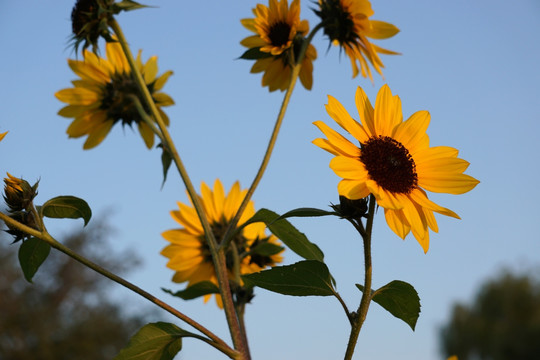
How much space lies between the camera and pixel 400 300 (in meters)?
0.92

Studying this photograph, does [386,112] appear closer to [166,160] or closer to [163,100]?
[166,160]

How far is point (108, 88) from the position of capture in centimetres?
154

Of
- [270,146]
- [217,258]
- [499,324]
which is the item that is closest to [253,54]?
[270,146]

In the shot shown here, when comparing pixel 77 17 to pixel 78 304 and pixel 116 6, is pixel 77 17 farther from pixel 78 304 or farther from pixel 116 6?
pixel 78 304

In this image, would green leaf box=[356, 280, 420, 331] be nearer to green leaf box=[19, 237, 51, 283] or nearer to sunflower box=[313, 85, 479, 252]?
sunflower box=[313, 85, 479, 252]

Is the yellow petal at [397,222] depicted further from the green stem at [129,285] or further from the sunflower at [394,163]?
the green stem at [129,285]

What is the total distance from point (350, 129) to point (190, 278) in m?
0.77

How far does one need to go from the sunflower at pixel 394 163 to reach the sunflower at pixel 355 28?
0.50 meters

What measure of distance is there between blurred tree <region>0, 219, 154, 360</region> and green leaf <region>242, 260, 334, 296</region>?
1398 cm

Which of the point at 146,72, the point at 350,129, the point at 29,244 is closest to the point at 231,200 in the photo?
the point at 146,72

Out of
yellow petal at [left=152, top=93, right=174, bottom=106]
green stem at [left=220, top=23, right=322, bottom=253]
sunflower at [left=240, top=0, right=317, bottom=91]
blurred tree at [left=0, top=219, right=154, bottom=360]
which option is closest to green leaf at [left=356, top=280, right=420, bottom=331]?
green stem at [left=220, top=23, right=322, bottom=253]

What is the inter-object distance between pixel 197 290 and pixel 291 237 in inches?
13.0

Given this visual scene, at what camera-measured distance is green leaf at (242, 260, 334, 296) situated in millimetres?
913

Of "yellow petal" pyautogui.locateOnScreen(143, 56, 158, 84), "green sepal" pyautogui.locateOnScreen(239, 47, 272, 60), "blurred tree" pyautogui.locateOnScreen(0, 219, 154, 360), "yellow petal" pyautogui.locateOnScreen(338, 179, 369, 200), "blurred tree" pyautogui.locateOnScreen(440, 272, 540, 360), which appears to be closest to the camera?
"yellow petal" pyautogui.locateOnScreen(338, 179, 369, 200)
